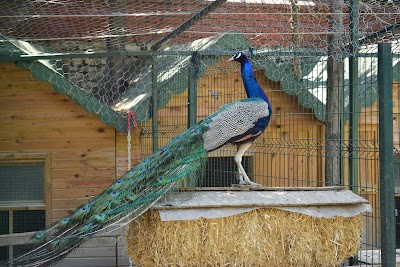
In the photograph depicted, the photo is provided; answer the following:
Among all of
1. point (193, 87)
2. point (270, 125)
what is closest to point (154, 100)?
point (193, 87)

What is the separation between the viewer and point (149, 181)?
161 inches

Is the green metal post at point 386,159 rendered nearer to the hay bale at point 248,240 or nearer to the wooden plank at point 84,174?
the hay bale at point 248,240

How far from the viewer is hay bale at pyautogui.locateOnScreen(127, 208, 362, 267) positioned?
3801mm

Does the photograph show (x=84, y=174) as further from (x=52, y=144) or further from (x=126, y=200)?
(x=126, y=200)

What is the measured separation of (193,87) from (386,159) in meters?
2.85

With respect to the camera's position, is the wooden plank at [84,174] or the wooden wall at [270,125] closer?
the wooden wall at [270,125]

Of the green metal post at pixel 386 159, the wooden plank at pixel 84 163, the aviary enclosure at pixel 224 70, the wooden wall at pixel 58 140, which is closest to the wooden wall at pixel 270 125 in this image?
the aviary enclosure at pixel 224 70

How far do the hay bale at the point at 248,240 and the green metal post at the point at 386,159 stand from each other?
0.28m

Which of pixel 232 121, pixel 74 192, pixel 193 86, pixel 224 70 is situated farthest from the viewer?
pixel 74 192

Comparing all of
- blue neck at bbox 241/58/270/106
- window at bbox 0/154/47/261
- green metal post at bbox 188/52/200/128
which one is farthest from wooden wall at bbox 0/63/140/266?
blue neck at bbox 241/58/270/106

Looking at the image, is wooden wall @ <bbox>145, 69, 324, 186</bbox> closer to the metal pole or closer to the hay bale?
the metal pole

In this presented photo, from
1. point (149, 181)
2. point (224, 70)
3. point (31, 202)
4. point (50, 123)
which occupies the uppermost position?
point (224, 70)

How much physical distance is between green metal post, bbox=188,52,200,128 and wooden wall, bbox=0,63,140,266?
115 cm

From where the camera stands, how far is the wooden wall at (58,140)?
23.9ft
